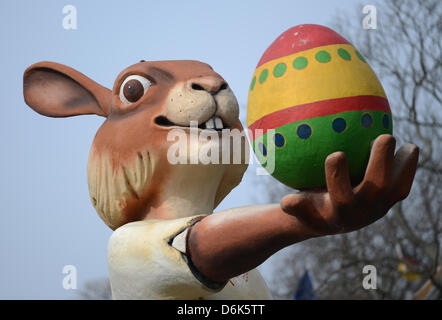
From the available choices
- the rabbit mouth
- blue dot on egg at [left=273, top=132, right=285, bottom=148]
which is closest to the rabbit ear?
the rabbit mouth

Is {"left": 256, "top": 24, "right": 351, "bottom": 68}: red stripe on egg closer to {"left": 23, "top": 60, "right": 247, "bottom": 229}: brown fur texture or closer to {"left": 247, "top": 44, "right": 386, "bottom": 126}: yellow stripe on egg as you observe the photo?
{"left": 247, "top": 44, "right": 386, "bottom": 126}: yellow stripe on egg

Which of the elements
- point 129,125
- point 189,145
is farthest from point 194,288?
point 129,125

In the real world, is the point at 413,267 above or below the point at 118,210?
below

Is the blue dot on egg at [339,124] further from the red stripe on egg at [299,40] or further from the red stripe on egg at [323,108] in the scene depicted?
the red stripe on egg at [299,40]

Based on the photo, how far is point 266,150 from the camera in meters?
2.45

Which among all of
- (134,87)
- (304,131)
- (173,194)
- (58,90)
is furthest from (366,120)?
(58,90)

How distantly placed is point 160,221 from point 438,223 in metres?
9.22

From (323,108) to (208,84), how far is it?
97 centimetres

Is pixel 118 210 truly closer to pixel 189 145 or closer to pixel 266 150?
pixel 189 145

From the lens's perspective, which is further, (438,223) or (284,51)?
(438,223)

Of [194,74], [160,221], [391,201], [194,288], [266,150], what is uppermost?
[194,74]

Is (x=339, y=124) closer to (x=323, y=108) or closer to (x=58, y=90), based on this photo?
(x=323, y=108)

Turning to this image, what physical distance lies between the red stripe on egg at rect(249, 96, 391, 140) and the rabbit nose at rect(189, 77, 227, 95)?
0.80 metres

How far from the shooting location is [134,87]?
3.28 meters
